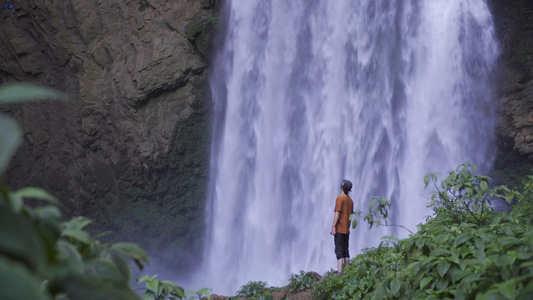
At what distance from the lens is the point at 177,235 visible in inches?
706

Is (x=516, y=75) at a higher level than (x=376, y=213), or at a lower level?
higher

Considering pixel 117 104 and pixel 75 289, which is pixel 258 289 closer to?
pixel 75 289

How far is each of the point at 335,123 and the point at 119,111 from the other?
23.1ft

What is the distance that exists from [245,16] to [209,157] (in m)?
4.64

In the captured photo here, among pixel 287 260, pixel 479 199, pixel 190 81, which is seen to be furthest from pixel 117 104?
pixel 479 199

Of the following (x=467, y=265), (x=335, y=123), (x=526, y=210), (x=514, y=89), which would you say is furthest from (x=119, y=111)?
(x=467, y=265)

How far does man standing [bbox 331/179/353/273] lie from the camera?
26.0ft

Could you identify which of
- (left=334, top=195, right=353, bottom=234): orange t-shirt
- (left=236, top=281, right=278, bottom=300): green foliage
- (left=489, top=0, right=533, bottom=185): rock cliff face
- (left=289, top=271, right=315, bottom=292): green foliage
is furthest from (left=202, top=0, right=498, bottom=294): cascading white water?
(left=289, top=271, right=315, bottom=292): green foliage

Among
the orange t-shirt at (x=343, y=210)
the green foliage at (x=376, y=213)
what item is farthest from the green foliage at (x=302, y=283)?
the green foliage at (x=376, y=213)

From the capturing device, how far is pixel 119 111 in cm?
1795

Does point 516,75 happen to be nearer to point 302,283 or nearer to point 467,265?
point 302,283

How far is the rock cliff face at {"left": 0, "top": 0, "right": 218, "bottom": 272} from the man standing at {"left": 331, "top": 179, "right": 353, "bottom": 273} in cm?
1013

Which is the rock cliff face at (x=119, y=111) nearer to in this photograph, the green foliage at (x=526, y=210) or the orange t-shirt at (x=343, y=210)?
the orange t-shirt at (x=343, y=210)

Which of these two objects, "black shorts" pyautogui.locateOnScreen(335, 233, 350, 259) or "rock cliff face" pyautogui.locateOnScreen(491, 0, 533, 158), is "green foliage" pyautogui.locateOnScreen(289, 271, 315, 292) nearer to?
"black shorts" pyautogui.locateOnScreen(335, 233, 350, 259)
